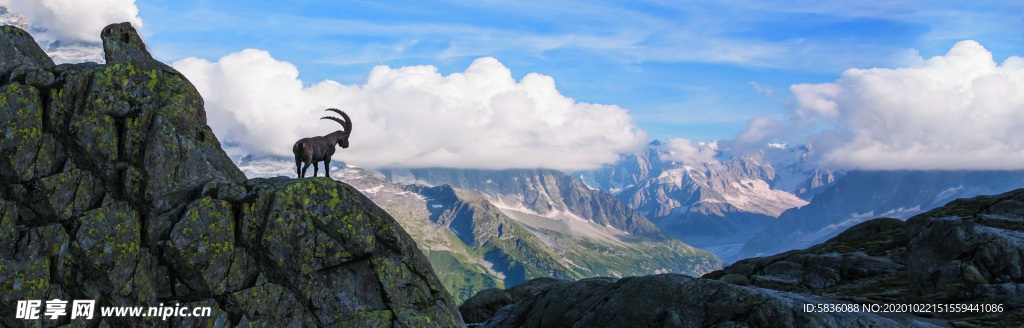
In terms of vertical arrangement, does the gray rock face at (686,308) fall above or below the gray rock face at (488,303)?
above

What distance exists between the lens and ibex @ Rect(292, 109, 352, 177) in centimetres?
2942

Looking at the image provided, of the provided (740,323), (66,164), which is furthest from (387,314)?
(740,323)

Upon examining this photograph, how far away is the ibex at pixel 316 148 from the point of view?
29.4 m

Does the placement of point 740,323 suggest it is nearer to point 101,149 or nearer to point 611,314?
point 611,314

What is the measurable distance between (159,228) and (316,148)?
9.35m

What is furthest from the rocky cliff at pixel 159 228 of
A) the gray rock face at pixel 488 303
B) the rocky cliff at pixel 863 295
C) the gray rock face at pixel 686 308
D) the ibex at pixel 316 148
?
the gray rock face at pixel 488 303

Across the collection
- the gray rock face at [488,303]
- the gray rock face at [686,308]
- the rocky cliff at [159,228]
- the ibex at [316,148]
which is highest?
the ibex at [316,148]

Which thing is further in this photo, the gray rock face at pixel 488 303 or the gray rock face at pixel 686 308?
the gray rock face at pixel 488 303

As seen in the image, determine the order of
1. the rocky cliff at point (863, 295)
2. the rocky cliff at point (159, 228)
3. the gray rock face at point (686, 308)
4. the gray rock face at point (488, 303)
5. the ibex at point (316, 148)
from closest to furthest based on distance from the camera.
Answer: the rocky cliff at point (159, 228), the gray rock face at point (686, 308), the rocky cliff at point (863, 295), the ibex at point (316, 148), the gray rock face at point (488, 303)

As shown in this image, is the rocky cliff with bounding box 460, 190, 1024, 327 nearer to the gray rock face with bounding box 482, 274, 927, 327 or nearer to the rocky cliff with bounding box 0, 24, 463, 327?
the gray rock face with bounding box 482, 274, 927, 327

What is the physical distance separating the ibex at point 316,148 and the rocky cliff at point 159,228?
3.49m

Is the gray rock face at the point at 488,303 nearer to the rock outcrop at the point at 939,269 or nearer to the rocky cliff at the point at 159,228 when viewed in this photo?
the rock outcrop at the point at 939,269

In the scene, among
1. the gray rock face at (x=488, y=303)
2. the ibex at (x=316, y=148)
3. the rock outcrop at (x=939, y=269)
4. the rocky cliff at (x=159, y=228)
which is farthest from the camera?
Result: the gray rock face at (x=488, y=303)

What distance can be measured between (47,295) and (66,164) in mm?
5899
